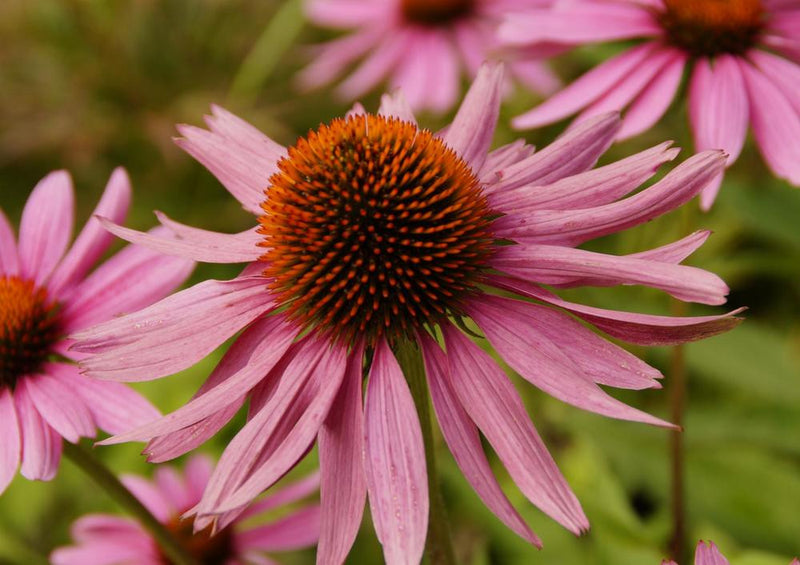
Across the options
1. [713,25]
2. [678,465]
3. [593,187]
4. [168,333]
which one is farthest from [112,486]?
[713,25]

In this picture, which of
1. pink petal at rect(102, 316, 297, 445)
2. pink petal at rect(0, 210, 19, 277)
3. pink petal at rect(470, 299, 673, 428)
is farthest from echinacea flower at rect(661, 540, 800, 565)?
pink petal at rect(0, 210, 19, 277)

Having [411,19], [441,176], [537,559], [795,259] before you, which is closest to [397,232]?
[441,176]

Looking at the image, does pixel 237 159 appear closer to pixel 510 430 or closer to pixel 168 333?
pixel 168 333

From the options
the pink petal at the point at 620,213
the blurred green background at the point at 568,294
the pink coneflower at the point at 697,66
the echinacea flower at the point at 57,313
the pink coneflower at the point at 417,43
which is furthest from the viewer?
the pink coneflower at the point at 417,43

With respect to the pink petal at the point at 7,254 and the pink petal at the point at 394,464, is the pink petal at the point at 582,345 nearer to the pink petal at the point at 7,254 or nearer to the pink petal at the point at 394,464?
the pink petal at the point at 394,464

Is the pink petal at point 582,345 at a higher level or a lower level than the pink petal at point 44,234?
lower

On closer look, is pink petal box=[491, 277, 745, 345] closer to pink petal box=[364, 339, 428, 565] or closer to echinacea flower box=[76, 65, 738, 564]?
echinacea flower box=[76, 65, 738, 564]

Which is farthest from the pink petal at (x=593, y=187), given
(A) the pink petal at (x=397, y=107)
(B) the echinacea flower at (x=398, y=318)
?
(A) the pink petal at (x=397, y=107)
